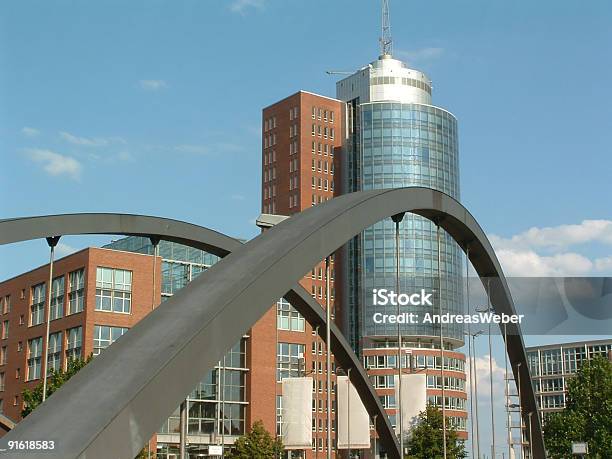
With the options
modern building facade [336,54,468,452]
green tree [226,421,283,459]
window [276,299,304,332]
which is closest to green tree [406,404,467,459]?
green tree [226,421,283,459]

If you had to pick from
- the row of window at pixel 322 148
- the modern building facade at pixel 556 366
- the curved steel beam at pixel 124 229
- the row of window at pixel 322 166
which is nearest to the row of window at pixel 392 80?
the row of window at pixel 322 148

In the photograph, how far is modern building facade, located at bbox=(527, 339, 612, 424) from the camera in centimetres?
15650

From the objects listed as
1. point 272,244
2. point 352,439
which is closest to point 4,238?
point 272,244

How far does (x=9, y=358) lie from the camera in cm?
6706

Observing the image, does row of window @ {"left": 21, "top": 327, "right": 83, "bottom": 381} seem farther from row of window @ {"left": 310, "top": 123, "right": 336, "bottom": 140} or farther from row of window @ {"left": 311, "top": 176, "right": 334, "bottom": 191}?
row of window @ {"left": 310, "top": 123, "right": 336, "bottom": 140}

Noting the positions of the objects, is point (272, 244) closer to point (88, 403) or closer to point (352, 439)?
point (88, 403)

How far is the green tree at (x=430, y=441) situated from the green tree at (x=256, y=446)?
851cm

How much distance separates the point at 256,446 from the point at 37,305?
56.9 feet

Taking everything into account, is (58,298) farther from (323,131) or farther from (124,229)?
(323,131)

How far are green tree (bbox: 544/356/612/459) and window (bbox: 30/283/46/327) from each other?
34.6 metres

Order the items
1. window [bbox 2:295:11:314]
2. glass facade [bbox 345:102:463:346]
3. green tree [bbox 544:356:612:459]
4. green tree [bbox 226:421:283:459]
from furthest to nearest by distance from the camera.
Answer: glass facade [bbox 345:102:463:346]
window [bbox 2:295:11:314]
green tree [bbox 544:356:612:459]
green tree [bbox 226:421:283:459]

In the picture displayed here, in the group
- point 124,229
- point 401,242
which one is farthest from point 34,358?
point 401,242

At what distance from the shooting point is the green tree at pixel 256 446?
199 ft

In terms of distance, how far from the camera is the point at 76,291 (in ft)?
197
